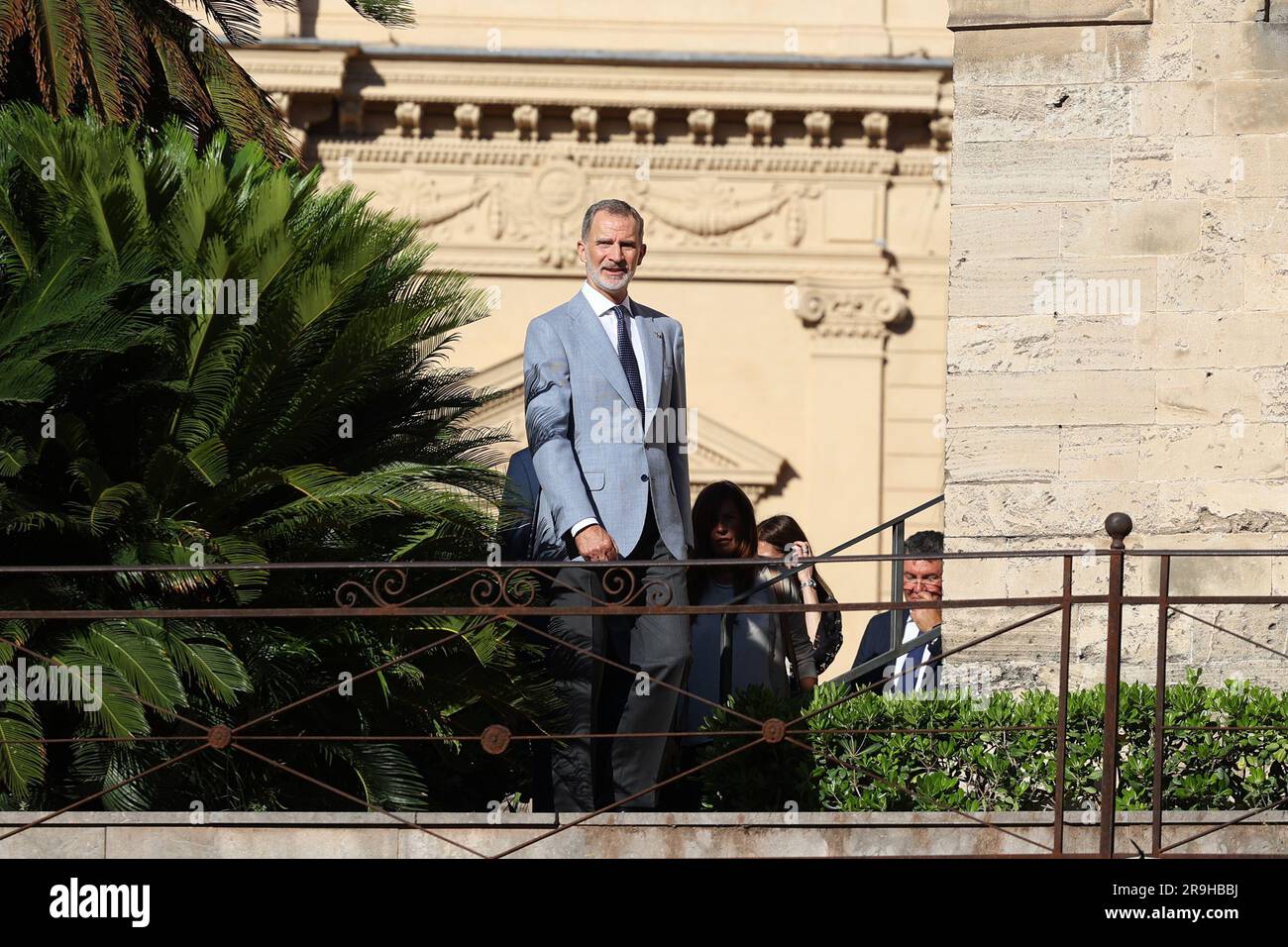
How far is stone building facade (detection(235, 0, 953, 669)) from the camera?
1712cm

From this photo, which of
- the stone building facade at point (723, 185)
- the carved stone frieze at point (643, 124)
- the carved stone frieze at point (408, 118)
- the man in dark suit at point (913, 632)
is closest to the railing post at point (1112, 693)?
the man in dark suit at point (913, 632)

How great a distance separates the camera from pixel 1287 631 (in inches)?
286

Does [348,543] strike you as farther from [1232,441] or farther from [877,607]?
[1232,441]

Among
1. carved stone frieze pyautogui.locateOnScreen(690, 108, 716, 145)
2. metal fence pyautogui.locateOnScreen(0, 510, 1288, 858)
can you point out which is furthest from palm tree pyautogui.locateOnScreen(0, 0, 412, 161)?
carved stone frieze pyautogui.locateOnScreen(690, 108, 716, 145)

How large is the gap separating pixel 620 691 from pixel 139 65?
4.91 meters

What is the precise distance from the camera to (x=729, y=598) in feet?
24.2

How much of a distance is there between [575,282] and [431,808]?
33.8 ft

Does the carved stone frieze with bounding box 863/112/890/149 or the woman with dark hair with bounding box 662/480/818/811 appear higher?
the carved stone frieze with bounding box 863/112/890/149

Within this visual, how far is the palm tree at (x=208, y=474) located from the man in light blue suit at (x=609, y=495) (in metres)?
0.24

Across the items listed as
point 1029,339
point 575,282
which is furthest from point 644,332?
point 575,282

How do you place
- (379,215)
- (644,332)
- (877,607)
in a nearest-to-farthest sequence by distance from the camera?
(877,607), (644,332), (379,215)

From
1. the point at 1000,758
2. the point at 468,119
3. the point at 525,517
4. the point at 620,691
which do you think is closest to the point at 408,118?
the point at 468,119

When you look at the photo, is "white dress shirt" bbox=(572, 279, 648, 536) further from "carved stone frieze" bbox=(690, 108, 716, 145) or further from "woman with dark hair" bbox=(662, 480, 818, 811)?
"carved stone frieze" bbox=(690, 108, 716, 145)

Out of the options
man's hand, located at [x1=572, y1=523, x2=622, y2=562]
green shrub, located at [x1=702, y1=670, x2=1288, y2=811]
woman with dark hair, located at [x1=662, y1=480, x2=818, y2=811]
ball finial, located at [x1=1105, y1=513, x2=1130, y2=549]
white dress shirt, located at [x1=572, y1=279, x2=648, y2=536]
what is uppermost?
white dress shirt, located at [x1=572, y1=279, x2=648, y2=536]
